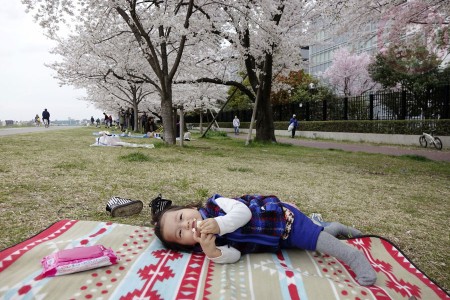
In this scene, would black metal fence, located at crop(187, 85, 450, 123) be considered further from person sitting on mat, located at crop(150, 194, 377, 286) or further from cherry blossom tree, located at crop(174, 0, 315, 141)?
person sitting on mat, located at crop(150, 194, 377, 286)

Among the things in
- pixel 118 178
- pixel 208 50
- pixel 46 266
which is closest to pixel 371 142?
pixel 208 50

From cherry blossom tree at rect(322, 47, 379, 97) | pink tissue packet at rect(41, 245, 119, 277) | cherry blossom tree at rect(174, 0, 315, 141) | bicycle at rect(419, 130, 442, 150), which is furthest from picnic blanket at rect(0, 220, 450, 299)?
cherry blossom tree at rect(322, 47, 379, 97)

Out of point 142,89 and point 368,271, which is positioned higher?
point 142,89

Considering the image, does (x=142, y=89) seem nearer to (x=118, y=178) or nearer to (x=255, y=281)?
(x=118, y=178)

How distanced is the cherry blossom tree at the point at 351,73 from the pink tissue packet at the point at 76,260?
118ft

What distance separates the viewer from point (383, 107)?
16562 mm

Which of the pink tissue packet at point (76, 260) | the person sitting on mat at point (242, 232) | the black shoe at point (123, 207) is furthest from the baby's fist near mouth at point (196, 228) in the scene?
the black shoe at point (123, 207)

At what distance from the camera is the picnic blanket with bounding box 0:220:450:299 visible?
168 centimetres

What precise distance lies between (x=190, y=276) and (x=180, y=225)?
0.38 m

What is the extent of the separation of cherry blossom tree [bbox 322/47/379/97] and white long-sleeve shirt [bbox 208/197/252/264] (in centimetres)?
3549

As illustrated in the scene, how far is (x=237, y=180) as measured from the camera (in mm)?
5164

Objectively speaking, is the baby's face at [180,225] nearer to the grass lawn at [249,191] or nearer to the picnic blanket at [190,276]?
the picnic blanket at [190,276]

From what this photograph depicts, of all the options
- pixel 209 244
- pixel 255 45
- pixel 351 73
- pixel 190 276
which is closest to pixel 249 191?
pixel 209 244

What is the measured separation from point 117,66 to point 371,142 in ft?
39.4
